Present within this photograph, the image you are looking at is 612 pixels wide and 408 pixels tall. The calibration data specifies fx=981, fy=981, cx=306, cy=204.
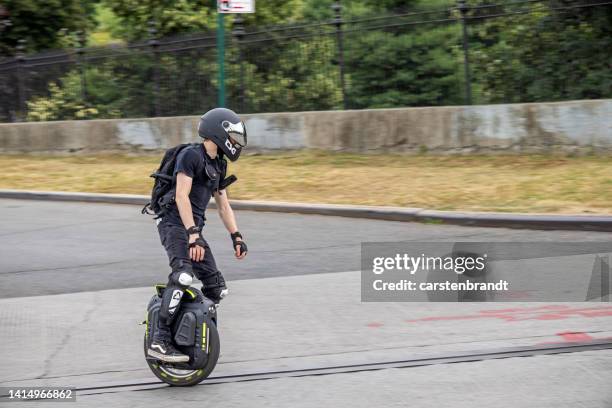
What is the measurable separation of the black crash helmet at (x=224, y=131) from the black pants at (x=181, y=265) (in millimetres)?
485

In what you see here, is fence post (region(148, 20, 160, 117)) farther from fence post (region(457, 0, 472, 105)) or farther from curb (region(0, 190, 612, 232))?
fence post (region(457, 0, 472, 105))

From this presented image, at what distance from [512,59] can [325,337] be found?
9.02 m

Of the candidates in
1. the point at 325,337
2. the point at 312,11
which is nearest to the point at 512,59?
the point at 325,337

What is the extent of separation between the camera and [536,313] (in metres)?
7.04

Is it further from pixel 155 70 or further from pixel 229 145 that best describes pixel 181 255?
pixel 155 70

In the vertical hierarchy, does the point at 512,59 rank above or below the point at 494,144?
above

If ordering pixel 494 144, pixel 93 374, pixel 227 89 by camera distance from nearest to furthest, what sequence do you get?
pixel 93 374, pixel 494 144, pixel 227 89

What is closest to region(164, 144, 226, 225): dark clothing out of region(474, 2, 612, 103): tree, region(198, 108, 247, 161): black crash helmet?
region(198, 108, 247, 161): black crash helmet

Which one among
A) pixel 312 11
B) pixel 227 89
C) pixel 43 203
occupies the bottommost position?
pixel 43 203

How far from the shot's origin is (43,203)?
13688 millimetres

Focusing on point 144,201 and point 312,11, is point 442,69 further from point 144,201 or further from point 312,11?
point 312,11

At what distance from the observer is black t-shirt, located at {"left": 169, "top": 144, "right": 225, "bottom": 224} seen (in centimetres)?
565

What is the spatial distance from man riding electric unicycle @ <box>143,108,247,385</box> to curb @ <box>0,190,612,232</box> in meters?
5.11

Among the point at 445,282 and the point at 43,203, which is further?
the point at 43,203
